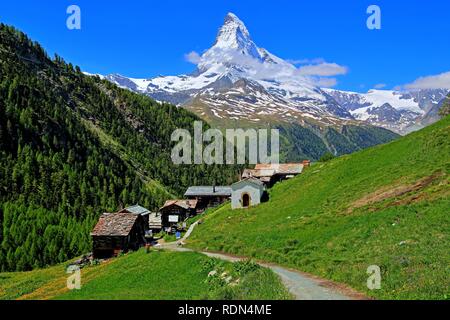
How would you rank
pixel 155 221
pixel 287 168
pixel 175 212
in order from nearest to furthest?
pixel 287 168
pixel 155 221
pixel 175 212

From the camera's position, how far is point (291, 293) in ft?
85.3

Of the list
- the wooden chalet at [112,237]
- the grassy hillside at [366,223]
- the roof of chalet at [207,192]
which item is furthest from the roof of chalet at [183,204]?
the grassy hillside at [366,223]

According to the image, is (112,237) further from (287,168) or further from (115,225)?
(287,168)

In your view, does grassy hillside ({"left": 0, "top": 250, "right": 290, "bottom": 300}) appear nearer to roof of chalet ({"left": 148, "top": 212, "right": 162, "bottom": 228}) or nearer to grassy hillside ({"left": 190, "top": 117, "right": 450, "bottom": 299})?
grassy hillside ({"left": 190, "top": 117, "right": 450, "bottom": 299})

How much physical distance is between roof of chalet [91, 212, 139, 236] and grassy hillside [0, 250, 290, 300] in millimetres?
28820

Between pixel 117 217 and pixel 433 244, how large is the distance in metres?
64.6

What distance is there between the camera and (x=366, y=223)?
1736 inches

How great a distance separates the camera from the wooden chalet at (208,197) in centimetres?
Result: 14412

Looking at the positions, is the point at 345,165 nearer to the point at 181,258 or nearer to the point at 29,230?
the point at 181,258

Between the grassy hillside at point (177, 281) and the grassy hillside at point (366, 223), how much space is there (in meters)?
5.73

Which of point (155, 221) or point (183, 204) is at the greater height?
point (183, 204)

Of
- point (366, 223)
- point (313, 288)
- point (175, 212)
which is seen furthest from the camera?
point (175, 212)

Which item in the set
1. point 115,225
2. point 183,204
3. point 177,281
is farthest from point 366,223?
point 183,204

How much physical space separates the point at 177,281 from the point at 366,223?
1929 cm
